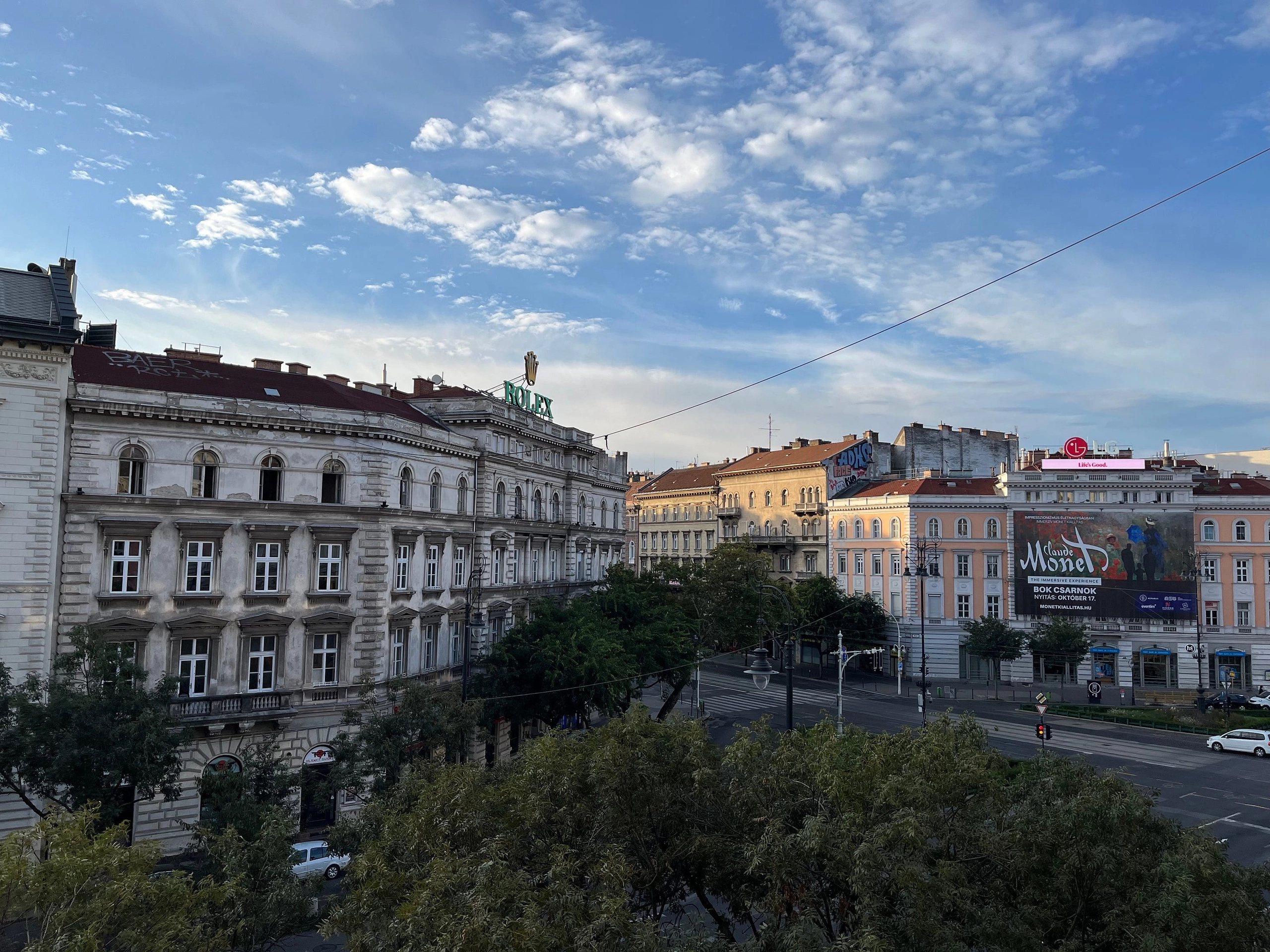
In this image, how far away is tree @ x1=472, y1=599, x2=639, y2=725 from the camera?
3791cm

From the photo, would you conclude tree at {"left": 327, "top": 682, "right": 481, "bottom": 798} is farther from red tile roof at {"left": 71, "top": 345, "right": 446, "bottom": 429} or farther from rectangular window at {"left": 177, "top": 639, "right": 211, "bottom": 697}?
red tile roof at {"left": 71, "top": 345, "right": 446, "bottom": 429}

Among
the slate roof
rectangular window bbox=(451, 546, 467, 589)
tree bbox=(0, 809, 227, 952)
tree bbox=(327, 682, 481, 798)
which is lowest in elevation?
tree bbox=(327, 682, 481, 798)

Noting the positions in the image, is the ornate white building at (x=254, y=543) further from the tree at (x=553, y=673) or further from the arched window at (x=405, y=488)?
the tree at (x=553, y=673)

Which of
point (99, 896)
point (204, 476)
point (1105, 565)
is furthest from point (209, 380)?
point (1105, 565)

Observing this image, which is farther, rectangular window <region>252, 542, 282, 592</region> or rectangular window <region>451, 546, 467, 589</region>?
rectangular window <region>451, 546, 467, 589</region>

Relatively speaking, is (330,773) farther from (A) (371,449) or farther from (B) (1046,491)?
(B) (1046,491)

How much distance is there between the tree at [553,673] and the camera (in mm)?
37906

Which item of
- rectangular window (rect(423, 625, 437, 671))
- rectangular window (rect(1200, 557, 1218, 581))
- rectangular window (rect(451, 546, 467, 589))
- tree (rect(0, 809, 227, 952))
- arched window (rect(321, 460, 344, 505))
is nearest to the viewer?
tree (rect(0, 809, 227, 952))

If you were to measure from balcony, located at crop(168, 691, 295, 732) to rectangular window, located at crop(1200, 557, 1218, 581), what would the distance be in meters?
70.3

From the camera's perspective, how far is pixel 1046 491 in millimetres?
71188

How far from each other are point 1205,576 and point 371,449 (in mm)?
67716

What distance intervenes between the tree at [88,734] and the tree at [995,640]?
192 ft

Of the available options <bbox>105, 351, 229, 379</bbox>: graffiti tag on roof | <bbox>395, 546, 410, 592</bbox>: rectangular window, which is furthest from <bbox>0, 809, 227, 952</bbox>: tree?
<bbox>105, 351, 229, 379</bbox>: graffiti tag on roof

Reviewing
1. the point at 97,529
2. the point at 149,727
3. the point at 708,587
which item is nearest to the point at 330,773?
the point at 149,727
